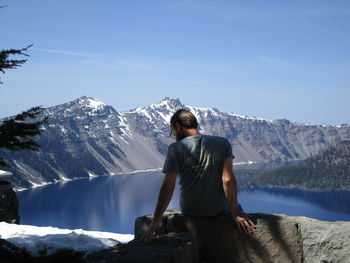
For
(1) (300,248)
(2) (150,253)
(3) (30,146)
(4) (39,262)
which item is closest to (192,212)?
(2) (150,253)

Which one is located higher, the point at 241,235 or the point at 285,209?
the point at 241,235

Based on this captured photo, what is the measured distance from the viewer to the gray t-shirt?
5.55 meters

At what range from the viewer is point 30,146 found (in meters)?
8.52

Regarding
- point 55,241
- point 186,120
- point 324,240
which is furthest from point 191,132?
point 55,241

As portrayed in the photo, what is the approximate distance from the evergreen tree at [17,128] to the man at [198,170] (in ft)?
11.3

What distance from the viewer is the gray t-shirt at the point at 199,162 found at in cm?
555

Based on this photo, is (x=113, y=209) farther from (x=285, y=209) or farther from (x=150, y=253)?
(x=150, y=253)

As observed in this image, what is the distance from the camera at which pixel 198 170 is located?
5617 millimetres

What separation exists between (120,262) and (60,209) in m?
195

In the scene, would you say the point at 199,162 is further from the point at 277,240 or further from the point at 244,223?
the point at 277,240

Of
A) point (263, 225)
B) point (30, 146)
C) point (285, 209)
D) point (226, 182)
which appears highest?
point (30, 146)

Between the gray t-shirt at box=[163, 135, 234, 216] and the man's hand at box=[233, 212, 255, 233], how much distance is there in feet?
1.47

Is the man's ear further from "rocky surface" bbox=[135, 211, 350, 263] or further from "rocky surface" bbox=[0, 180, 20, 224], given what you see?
"rocky surface" bbox=[0, 180, 20, 224]

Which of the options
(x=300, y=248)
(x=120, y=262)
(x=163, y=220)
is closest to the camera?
(x=120, y=262)
